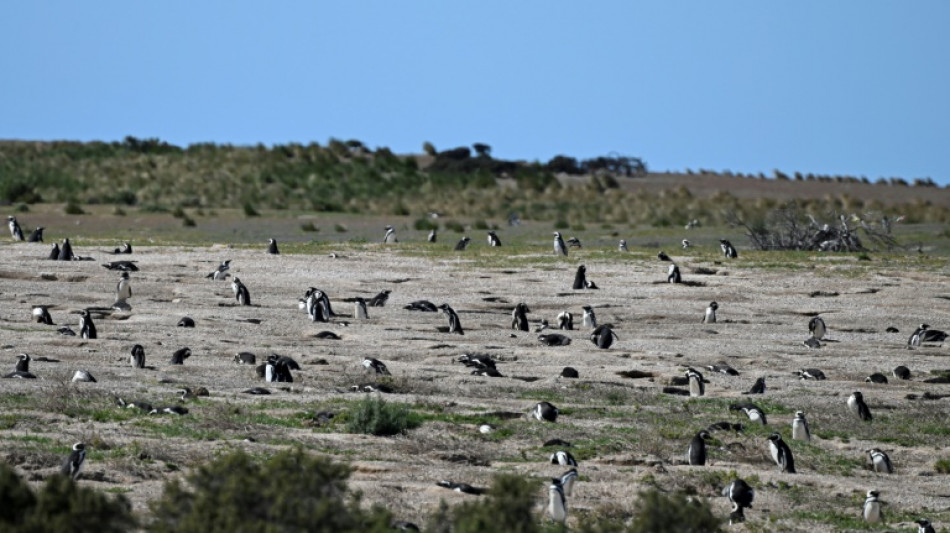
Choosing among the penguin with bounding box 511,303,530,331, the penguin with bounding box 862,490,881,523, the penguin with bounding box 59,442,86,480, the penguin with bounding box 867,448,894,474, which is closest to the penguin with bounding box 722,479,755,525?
the penguin with bounding box 862,490,881,523

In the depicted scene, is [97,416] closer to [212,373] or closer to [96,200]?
[212,373]

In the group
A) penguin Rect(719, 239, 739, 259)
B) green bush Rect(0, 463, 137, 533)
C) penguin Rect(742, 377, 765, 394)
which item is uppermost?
penguin Rect(719, 239, 739, 259)

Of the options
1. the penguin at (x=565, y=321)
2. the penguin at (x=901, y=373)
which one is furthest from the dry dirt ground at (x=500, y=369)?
the penguin at (x=565, y=321)

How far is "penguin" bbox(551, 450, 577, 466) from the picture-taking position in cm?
1440

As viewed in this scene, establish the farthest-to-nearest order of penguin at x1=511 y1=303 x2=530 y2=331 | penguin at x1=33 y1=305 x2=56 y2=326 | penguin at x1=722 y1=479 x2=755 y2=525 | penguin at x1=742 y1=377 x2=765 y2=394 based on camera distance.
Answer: penguin at x1=511 y1=303 x2=530 y2=331 < penguin at x1=33 y1=305 x2=56 y2=326 < penguin at x1=742 y1=377 x2=765 y2=394 < penguin at x1=722 y1=479 x2=755 y2=525

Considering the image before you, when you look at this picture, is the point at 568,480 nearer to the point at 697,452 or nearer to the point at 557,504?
the point at 557,504

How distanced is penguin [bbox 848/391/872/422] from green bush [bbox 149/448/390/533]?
1121 cm

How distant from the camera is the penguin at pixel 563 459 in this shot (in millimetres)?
14396

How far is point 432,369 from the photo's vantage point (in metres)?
20.7

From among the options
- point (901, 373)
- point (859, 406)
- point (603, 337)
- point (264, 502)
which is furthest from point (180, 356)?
point (264, 502)

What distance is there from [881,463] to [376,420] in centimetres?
530

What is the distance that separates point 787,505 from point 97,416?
690cm

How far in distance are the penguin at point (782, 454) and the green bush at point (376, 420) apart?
12.5 feet

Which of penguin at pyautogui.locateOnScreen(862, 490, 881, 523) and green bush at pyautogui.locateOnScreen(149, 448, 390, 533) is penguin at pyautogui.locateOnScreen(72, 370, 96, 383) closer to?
penguin at pyautogui.locateOnScreen(862, 490, 881, 523)
